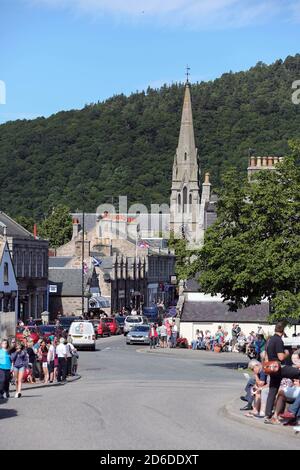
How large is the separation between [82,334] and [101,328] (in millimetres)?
16606

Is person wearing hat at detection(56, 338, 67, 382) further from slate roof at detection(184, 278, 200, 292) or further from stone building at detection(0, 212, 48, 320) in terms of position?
stone building at detection(0, 212, 48, 320)

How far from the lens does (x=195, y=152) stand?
174125 mm

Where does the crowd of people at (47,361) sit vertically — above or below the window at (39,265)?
below

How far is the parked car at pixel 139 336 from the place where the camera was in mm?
63094

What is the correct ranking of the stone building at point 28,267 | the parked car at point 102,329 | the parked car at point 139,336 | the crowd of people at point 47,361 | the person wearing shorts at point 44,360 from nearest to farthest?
the crowd of people at point 47,361, the person wearing shorts at point 44,360, the parked car at point 139,336, the parked car at point 102,329, the stone building at point 28,267

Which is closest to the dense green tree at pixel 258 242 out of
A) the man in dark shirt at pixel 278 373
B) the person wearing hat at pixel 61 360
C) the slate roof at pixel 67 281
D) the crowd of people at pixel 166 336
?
the person wearing hat at pixel 61 360

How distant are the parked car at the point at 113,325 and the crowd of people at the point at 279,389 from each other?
5269 centimetres

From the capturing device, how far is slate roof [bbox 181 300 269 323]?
61125 millimetres

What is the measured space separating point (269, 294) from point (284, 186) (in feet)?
15.0

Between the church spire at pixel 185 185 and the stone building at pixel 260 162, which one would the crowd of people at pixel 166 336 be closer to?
the stone building at pixel 260 162

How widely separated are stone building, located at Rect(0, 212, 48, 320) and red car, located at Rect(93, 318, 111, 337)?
10.1 m
